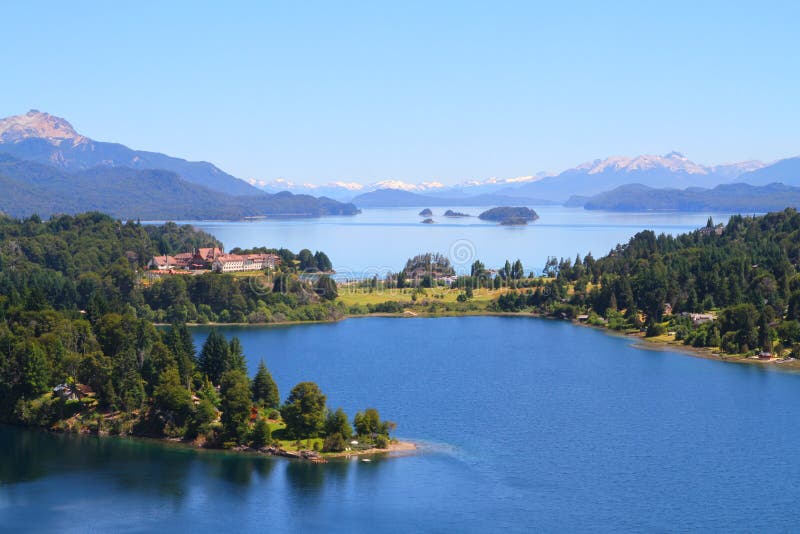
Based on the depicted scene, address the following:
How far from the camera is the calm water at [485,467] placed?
2267 centimetres

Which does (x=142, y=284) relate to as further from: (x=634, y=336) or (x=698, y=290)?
(x=698, y=290)

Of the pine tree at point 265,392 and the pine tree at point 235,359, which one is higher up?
the pine tree at point 235,359

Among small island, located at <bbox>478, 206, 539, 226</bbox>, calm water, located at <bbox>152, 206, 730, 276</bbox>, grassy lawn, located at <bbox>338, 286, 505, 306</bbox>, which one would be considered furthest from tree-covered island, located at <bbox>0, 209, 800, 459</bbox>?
small island, located at <bbox>478, 206, 539, 226</bbox>

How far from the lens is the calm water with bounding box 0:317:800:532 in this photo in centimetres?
2267

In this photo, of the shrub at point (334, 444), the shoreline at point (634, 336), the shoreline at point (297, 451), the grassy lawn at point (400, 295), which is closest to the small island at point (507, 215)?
the grassy lawn at point (400, 295)

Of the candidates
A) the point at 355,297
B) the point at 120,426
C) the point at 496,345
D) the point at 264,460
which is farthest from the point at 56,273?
the point at 264,460

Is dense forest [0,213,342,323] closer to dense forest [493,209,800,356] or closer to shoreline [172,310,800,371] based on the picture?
shoreline [172,310,800,371]

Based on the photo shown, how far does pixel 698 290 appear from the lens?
53.4 meters

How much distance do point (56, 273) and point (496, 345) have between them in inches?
1082

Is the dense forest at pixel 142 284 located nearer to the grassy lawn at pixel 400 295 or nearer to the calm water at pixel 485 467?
the grassy lawn at pixel 400 295

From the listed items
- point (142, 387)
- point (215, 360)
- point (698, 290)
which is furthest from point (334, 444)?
point (698, 290)

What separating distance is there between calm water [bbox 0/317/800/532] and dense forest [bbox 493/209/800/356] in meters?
5.46

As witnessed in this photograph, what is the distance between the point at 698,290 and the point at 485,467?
101ft

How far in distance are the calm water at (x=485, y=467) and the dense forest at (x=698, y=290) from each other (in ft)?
17.9
